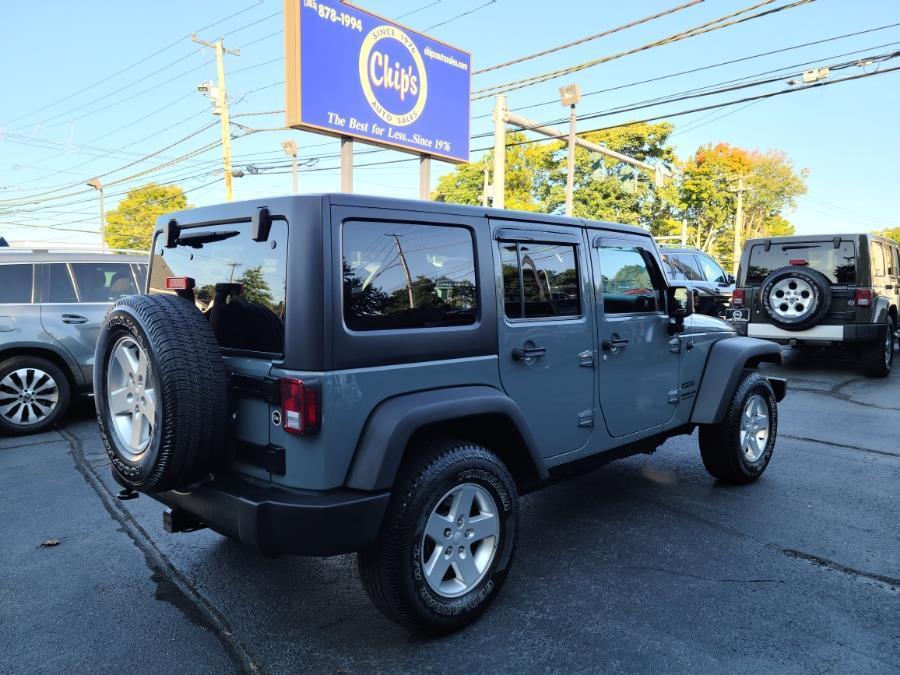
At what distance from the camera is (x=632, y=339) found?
3812 mm

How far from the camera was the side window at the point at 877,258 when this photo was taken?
9180mm

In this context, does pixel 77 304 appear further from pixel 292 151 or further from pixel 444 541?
pixel 292 151

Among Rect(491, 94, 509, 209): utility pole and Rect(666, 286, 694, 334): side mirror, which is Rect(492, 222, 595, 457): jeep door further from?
Rect(491, 94, 509, 209): utility pole

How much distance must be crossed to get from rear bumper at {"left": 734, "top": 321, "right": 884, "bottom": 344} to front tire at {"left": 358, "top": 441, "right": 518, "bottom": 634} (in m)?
8.14

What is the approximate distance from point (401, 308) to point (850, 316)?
8759mm

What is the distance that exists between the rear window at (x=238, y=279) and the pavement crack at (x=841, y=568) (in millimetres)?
3044

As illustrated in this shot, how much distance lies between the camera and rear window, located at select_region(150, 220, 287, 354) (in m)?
2.56

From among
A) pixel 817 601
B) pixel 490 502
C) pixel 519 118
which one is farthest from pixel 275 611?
pixel 519 118

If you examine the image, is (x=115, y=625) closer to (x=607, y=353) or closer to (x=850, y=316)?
(x=607, y=353)

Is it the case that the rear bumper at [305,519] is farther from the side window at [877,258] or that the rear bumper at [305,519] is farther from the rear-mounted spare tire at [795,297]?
the side window at [877,258]

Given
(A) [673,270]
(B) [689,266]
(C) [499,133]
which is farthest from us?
(B) [689,266]

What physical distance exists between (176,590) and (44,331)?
14.0 feet

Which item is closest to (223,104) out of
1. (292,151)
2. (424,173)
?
(292,151)

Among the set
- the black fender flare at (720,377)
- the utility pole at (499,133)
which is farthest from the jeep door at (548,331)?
the utility pole at (499,133)
